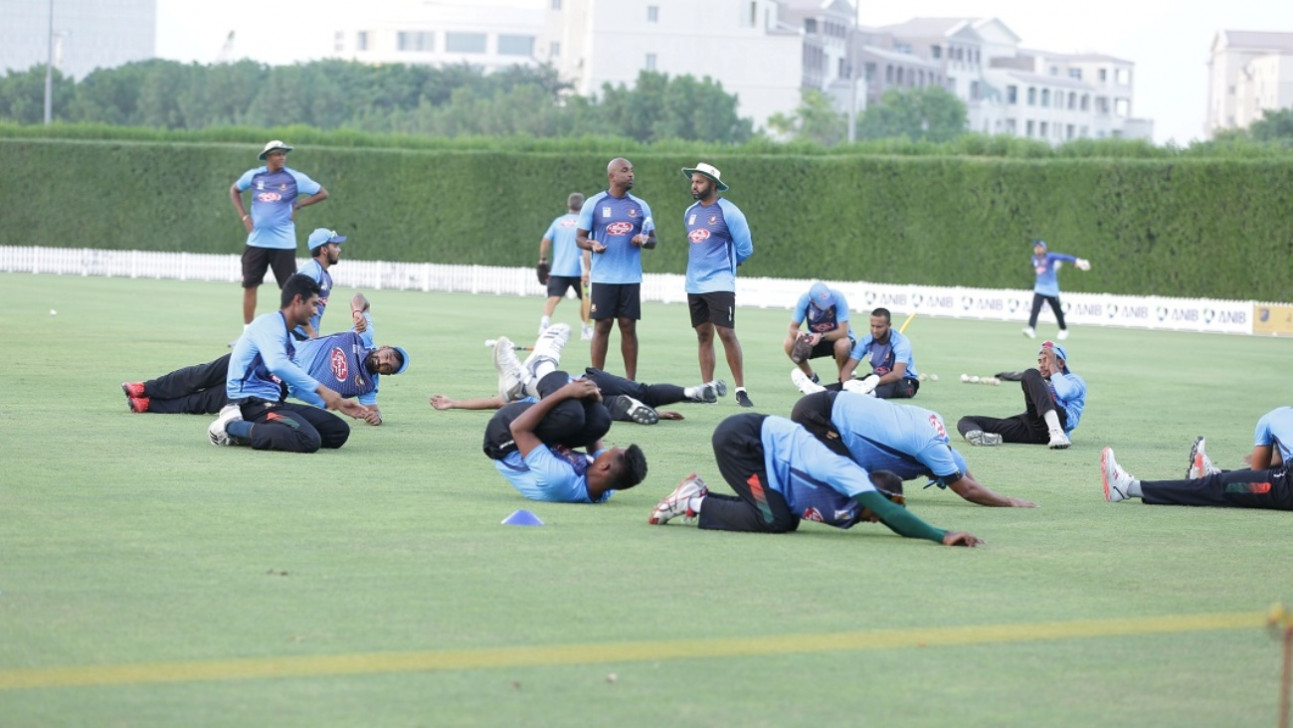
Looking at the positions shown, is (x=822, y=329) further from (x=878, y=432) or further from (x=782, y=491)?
(x=782, y=491)

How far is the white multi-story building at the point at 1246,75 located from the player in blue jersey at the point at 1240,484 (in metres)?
150

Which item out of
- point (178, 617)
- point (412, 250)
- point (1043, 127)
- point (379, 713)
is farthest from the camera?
point (1043, 127)

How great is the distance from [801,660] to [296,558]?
2653 millimetres

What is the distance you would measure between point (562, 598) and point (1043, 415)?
742cm

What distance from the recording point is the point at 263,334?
11.7m

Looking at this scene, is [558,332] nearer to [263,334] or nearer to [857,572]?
[263,334]

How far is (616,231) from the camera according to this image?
16641 mm

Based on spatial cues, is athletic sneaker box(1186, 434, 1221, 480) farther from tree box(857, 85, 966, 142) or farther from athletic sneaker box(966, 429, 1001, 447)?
tree box(857, 85, 966, 142)

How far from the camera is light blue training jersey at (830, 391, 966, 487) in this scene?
31.2ft

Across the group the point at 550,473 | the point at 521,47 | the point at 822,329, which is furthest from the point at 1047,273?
the point at 521,47

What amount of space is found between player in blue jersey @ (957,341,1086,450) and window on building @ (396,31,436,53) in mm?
171657

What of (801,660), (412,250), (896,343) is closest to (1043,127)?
(412,250)

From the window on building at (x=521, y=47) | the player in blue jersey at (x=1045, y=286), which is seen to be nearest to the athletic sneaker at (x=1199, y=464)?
the player in blue jersey at (x=1045, y=286)

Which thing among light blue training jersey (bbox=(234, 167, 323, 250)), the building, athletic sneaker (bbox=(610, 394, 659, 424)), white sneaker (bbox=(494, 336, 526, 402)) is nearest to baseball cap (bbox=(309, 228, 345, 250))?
light blue training jersey (bbox=(234, 167, 323, 250))
